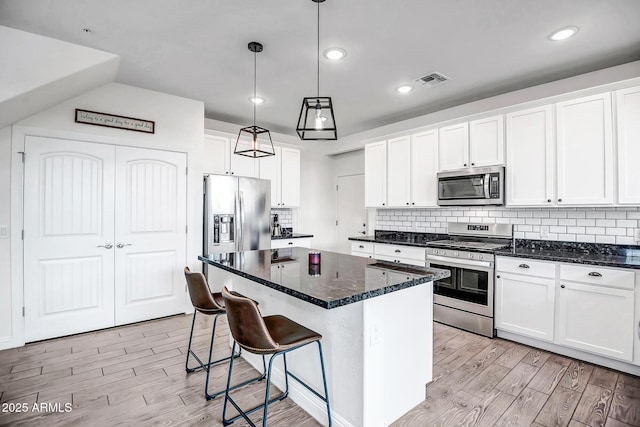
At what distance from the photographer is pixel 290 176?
5.21 m

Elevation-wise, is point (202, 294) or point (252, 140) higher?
point (252, 140)

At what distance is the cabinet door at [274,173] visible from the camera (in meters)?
4.91

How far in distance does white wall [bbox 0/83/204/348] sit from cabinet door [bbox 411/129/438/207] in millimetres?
2790

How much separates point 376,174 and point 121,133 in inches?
129

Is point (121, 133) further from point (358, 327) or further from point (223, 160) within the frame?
point (358, 327)

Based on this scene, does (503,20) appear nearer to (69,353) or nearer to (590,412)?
(590,412)

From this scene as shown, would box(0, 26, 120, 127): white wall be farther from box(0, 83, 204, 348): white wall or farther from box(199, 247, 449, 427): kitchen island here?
box(199, 247, 449, 427): kitchen island

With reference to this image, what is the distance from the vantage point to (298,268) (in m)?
2.12

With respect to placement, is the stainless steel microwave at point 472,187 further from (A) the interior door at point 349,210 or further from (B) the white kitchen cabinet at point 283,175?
(B) the white kitchen cabinet at point 283,175

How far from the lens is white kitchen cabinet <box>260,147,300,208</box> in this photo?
16.3 ft

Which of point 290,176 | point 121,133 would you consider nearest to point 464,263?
point 290,176

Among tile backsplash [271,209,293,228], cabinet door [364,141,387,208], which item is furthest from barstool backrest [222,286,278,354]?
tile backsplash [271,209,293,228]

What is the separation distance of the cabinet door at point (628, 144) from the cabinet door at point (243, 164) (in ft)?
13.1

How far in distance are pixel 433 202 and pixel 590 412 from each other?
98.4 inches
